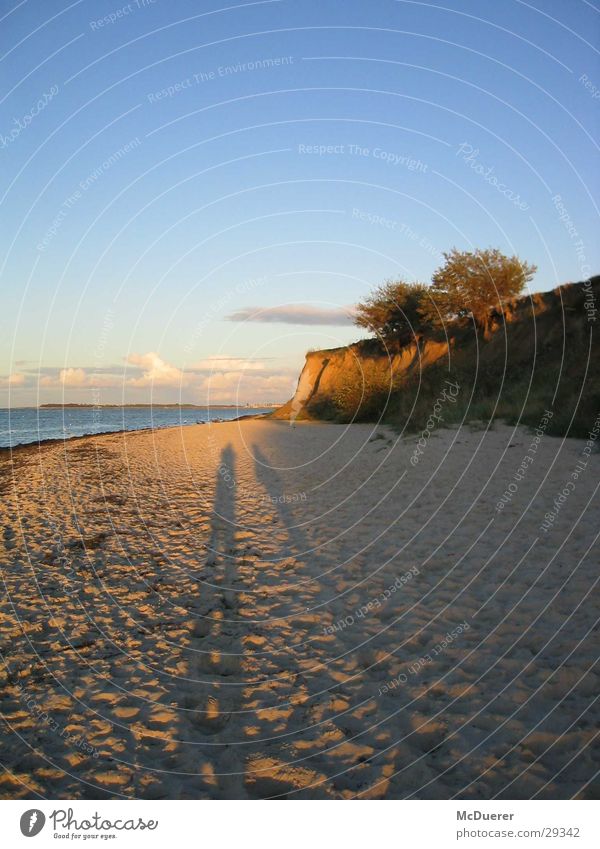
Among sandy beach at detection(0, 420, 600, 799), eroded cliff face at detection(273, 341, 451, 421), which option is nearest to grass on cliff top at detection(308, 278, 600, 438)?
eroded cliff face at detection(273, 341, 451, 421)

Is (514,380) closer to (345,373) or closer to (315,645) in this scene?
(345,373)

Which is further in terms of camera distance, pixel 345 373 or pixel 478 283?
pixel 345 373

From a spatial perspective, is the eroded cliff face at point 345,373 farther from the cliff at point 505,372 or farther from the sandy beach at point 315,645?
the sandy beach at point 315,645

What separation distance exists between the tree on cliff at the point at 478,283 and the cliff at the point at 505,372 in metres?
0.86

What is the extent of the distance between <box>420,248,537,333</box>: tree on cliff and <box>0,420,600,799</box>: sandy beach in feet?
75.8

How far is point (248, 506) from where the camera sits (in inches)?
479

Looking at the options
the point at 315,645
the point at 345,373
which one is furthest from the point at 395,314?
the point at 315,645

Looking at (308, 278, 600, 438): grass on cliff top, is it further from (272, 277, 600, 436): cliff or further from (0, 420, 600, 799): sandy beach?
(0, 420, 600, 799): sandy beach

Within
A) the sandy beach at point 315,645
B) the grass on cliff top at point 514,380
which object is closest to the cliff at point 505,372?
the grass on cliff top at point 514,380

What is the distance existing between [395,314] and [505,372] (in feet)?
49.8

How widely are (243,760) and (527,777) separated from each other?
1949 millimetres

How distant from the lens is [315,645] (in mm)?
5453
